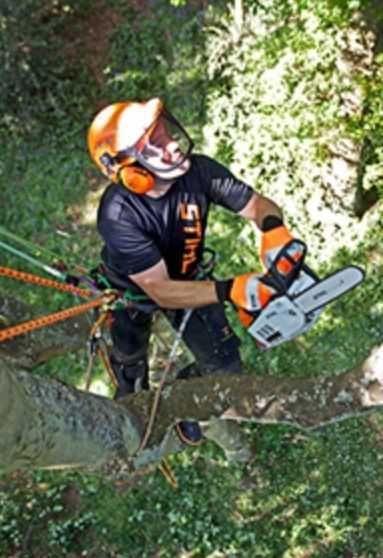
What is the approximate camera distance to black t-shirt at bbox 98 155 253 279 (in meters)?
3.36

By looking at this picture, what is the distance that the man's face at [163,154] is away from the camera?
130 inches

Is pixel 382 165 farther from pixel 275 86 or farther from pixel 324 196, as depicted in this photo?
pixel 275 86

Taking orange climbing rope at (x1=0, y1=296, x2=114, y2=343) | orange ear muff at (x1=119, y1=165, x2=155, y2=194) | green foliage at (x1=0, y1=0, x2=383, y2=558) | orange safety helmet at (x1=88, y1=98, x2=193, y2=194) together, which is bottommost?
green foliage at (x1=0, y1=0, x2=383, y2=558)

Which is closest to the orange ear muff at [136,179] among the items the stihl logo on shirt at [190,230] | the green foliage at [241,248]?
the stihl logo on shirt at [190,230]

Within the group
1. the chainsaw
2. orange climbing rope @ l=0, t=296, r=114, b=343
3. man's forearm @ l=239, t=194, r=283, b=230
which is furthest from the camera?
man's forearm @ l=239, t=194, r=283, b=230

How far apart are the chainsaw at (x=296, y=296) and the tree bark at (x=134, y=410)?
40 centimetres

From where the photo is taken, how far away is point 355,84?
541 cm

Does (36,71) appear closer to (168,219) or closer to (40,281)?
(168,219)

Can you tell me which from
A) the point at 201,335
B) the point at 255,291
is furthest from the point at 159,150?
the point at 201,335

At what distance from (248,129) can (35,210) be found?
2706 millimetres

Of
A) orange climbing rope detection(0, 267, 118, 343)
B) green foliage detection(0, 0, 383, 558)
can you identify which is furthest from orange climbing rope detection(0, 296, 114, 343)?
green foliage detection(0, 0, 383, 558)

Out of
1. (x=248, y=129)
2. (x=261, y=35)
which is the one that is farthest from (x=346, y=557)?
(x=261, y=35)

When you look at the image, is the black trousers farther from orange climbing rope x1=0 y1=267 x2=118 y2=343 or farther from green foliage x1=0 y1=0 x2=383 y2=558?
green foliage x1=0 y1=0 x2=383 y2=558

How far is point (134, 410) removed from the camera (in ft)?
9.94
